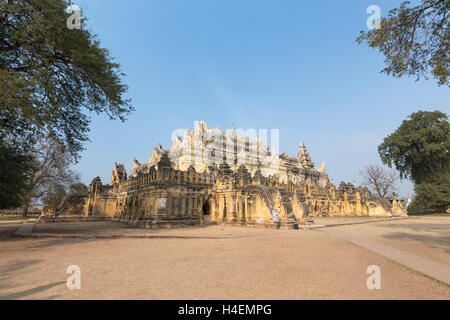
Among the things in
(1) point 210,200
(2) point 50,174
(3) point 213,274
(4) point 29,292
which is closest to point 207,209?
(1) point 210,200

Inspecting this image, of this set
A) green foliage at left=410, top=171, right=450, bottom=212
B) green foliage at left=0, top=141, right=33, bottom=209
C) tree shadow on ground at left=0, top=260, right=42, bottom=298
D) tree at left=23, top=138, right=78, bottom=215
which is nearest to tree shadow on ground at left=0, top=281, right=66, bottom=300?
tree shadow on ground at left=0, top=260, right=42, bottom=298

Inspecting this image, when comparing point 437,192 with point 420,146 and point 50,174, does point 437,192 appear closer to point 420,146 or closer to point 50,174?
point 420,146

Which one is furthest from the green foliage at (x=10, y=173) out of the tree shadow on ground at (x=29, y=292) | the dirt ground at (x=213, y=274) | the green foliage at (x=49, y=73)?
the tree shadow on ground at (x=29, y=292)

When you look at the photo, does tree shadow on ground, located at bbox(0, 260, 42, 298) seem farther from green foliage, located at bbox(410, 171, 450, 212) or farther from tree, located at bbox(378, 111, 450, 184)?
tree, located at bbox(378, 111, 450, 184)

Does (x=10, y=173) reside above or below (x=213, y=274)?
above

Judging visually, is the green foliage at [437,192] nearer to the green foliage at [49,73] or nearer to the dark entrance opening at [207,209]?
the dark entrance opening at [207,209]

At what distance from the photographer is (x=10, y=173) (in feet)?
42.7

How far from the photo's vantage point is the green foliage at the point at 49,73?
30.4ft

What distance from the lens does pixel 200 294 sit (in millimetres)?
4039

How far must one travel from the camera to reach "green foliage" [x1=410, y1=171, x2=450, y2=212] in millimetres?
37000

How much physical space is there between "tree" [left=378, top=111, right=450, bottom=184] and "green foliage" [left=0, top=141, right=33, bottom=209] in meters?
54.2

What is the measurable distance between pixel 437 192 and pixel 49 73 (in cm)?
5133
